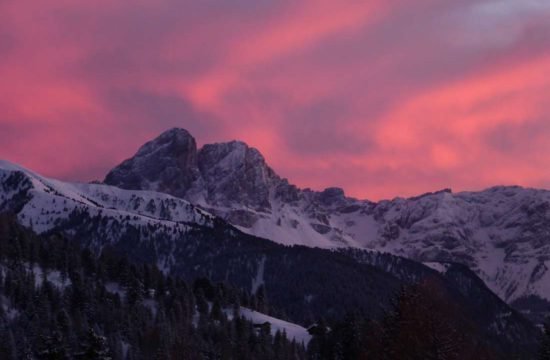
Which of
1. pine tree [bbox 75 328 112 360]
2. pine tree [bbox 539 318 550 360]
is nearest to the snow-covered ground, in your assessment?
pine tree [bbox 539 318 550 360]

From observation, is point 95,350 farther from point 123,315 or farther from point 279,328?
point 279,328

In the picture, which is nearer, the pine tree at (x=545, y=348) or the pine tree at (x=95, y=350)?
the pine tree at (x=95, y=350)

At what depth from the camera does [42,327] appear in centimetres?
15188

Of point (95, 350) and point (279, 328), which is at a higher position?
point (279, 328)

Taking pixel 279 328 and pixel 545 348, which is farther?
pixel 279 328

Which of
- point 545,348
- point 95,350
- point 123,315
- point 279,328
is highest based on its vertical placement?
point 279,328

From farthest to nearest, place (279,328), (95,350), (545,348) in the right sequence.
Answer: (279,328) < (545,348) < (95,350)

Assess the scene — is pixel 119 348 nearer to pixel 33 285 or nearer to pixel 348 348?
pixel 33 285

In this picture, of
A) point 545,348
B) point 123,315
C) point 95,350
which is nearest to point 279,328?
point 123,315

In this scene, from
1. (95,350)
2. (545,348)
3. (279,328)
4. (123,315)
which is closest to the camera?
(95,350)

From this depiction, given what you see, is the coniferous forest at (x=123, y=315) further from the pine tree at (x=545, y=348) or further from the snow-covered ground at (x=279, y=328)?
the pine tree at (x=545, y=348)

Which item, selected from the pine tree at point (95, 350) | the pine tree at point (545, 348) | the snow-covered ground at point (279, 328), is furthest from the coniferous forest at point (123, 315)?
the pine tree at point (95, 350)

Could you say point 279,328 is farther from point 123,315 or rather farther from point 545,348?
point 545,348

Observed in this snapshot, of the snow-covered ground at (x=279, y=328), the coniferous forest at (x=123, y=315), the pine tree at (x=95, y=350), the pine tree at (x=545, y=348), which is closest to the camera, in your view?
the pine tree at (x=95, y=350)
